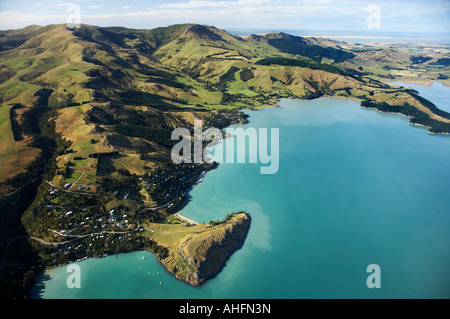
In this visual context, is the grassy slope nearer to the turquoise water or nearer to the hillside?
the hillside

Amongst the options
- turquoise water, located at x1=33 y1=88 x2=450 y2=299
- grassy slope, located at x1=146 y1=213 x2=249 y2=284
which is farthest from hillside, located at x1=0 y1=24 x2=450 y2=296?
turquoise water, located at x1=33 y1=88 x2=450 y2=299

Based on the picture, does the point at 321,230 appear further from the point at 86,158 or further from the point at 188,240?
the point at 86,158

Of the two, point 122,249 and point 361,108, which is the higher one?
point 361,108

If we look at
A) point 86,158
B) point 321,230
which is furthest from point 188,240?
point 86,158

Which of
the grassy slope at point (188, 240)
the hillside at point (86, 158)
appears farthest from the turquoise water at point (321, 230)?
the hillside at point (86, 158)

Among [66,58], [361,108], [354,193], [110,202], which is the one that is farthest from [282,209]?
[66,58]

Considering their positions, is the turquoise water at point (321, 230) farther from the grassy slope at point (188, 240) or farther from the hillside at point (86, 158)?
→ the hillside at point (86, 158)
